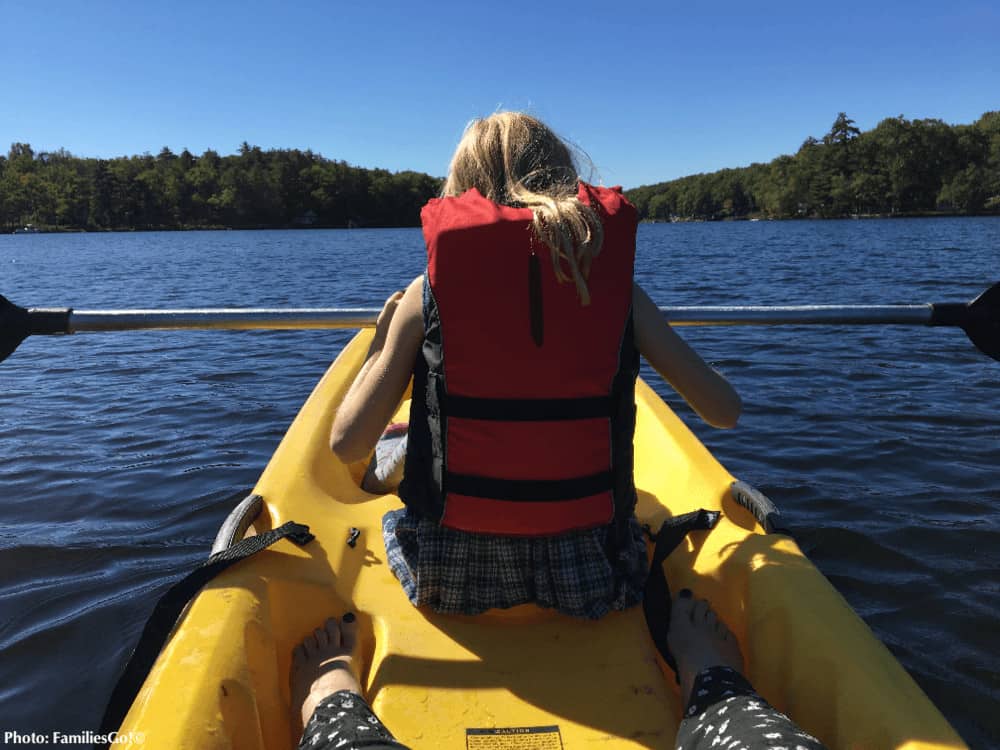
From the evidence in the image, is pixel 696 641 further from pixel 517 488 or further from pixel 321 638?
pixel 321 638

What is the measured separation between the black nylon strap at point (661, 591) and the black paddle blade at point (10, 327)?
210cm

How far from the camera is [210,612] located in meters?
1.52

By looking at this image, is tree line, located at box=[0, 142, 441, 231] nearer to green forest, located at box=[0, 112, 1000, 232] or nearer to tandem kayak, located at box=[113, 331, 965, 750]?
green forest, located at box=[0, 112, 1000, 232]

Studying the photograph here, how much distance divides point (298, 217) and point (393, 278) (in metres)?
76.4

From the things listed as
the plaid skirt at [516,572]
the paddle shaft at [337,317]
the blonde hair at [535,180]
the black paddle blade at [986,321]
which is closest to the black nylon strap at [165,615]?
the plaid skirt at [516,572]

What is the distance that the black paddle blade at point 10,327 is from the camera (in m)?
2.35

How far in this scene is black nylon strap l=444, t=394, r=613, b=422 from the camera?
1471 mm

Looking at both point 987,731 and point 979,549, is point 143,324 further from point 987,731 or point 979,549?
point 979,549

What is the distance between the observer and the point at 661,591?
5.54 ft

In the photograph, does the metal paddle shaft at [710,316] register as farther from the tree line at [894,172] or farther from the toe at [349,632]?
the tree line at [894,172]

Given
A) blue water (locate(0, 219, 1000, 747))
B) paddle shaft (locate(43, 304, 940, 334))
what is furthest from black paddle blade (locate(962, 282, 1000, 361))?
blue water (locate(0, 219, 1000, 747))

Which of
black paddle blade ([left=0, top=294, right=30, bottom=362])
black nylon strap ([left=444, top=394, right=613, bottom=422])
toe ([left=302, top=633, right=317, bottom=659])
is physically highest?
black paddle blade ([left=0, top=294, right=30, bottom=362])

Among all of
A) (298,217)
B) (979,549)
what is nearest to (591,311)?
(979,549)

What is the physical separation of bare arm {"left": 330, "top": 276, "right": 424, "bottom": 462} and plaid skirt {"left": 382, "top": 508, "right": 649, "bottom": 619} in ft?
0.88
